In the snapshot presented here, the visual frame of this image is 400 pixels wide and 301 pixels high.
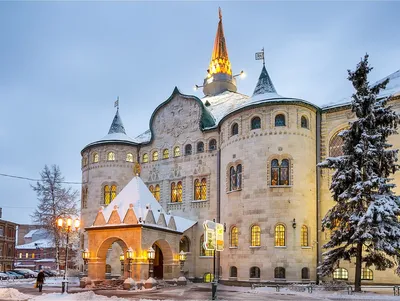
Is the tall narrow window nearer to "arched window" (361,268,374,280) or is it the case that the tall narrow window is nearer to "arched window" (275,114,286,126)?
"arched window" (361,268,374,280)

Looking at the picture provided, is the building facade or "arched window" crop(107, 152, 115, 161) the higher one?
"arched window" crop(107, 152, 115, 161)

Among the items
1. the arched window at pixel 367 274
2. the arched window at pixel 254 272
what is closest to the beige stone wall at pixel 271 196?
the arched window at pixel 254 272

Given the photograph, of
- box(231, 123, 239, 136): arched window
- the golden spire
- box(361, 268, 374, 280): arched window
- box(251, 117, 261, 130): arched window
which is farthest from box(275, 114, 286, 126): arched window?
the golden spire

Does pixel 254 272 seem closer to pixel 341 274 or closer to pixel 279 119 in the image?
pixel 341 274

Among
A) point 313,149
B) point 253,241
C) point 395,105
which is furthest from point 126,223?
point 395,105

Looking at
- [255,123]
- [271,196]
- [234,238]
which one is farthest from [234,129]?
[234,238]

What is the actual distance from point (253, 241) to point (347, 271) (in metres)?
6.36

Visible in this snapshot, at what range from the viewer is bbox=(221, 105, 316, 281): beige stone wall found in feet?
108

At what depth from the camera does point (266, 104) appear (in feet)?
114

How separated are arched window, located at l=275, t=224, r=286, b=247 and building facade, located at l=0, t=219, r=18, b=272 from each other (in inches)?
2057

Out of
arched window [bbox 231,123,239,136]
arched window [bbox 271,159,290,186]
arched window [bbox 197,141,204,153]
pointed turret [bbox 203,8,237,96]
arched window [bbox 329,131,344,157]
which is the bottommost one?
arched window [bbox 271,159,290,186]

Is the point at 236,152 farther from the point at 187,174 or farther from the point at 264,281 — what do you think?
the point at 264,281

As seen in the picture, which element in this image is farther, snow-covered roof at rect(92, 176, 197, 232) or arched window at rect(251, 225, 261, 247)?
arched window at rect(251, 225, 261, 247)

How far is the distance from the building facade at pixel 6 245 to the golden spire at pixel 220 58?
131 ft
